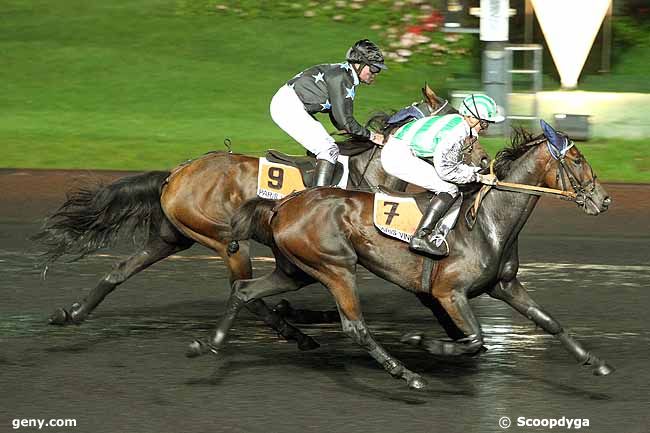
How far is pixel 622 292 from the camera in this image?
10445 mm

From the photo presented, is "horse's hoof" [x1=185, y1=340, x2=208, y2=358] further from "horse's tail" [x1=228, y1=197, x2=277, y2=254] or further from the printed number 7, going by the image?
the printed number 7

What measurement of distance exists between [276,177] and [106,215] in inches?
51.5

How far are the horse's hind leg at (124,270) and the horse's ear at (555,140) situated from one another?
9.50 feet

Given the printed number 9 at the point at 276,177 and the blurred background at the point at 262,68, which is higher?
the printed number 9 at the point at 276,177

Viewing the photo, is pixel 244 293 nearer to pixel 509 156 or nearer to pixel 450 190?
pixel 450 190

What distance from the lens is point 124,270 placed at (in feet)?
30.5

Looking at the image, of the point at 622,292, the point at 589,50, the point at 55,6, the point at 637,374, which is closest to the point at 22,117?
the point at 55,6

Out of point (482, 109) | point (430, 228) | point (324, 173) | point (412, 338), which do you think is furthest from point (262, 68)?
point (430, 228)

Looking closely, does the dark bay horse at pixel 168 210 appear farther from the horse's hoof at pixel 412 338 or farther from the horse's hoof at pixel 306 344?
the horse's hoof at pixel 412 338

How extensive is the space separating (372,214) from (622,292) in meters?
3.20

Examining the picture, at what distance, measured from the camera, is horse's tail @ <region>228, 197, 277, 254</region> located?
27.1 ft

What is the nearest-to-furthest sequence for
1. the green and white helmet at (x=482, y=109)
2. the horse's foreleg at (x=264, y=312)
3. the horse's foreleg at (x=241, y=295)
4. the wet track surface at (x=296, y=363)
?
1. the wet track surface at (x=296, y=363)
2. the green and white helmet at (x=482, y=109)
3. the horse's foreleg at (x=241, y=295)
4. the horse's foreleg at (x=264, y=312)

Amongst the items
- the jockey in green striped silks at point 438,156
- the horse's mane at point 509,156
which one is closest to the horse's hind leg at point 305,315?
the jockey in green striped silks at point 438,156

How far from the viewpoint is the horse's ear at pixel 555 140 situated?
7.80 meters
